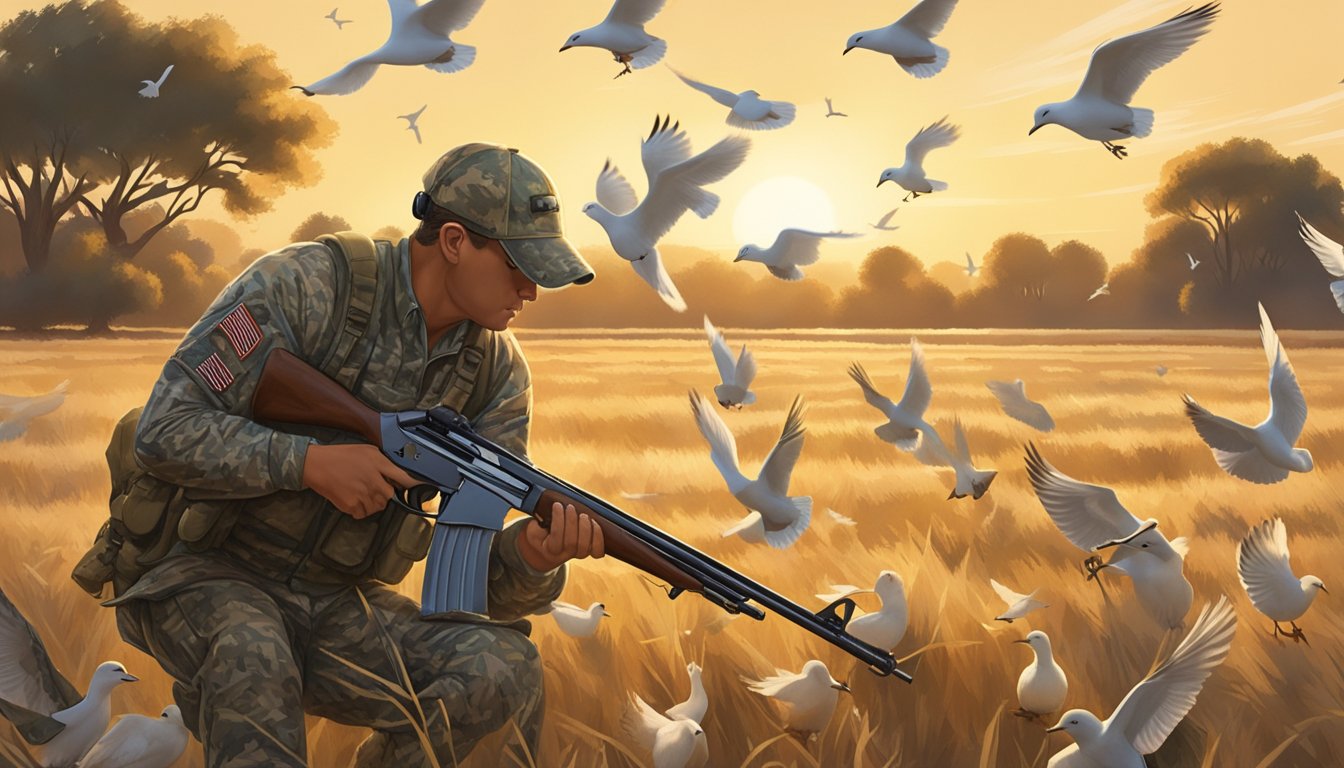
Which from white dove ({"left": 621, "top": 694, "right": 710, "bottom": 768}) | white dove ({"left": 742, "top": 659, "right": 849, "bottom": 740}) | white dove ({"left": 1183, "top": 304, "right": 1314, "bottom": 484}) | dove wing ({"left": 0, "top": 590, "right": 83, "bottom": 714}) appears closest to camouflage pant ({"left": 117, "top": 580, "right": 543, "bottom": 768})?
white dove ({"left": 621, "top": 694, "right": 710, "bottom": 768})

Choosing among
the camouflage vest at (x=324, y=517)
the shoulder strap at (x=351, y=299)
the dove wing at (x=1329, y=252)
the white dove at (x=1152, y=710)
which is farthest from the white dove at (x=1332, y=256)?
the shoulder strap at (x=351, y=299)

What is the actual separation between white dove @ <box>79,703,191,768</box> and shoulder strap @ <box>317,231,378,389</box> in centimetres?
126

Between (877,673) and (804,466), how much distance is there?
1.67 metres

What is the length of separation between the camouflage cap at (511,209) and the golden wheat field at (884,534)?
1456 millimetres

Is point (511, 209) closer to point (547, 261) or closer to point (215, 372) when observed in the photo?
point (547, 261)

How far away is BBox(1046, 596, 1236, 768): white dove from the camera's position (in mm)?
3389

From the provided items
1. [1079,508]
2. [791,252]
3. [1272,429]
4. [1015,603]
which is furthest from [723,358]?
[1272,429]

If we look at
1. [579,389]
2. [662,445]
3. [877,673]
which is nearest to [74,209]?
[579,389]

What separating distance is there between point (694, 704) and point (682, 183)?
6.04ft

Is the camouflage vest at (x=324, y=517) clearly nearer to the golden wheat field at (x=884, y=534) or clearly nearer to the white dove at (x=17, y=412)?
the golden wheat field at (x=884, y=534)

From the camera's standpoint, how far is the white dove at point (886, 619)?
160 inches

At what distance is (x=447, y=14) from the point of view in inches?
175

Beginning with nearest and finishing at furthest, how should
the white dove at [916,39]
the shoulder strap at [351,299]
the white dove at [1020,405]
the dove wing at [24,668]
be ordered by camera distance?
the shoulder strap at [351,299], the dove wing at [24,668], the white dove at [916,39], the white dove at [1020,405]

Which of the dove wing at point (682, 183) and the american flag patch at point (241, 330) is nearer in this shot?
the american flag patch at point (241, 330)
